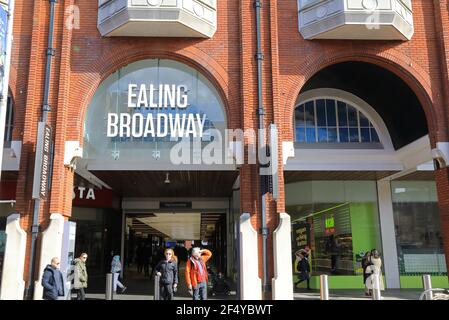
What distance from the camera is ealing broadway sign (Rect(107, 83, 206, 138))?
12.4 m

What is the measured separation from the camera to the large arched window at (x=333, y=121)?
55.4 ft

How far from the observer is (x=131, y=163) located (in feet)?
46.2

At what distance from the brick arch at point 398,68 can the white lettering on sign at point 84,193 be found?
37.0ft

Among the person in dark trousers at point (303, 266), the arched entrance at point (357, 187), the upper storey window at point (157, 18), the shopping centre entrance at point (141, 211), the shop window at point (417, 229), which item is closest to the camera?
the upper storey window at point (157, 18)

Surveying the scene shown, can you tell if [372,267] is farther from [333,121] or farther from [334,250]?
[333,121]

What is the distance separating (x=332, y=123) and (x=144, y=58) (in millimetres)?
7787

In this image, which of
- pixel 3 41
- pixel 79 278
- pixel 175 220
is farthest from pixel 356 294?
pixel 175 220

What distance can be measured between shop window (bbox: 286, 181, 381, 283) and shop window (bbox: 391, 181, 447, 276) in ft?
3.02

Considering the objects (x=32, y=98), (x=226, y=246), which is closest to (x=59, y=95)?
(x=32, y=98)

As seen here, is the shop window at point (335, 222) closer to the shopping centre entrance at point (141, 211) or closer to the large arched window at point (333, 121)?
the large arched window at point (333, 121)

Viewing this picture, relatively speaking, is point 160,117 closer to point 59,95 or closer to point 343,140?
point 59,95

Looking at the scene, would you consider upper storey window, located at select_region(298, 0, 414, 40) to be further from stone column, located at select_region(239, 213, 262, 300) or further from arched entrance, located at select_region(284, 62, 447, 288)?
stone column, located at select_region(239, 213, 262, 300)

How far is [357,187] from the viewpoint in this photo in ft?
59.9

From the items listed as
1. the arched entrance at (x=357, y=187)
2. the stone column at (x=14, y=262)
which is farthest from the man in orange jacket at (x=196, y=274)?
the arched entrance at (x=357, y=187)
